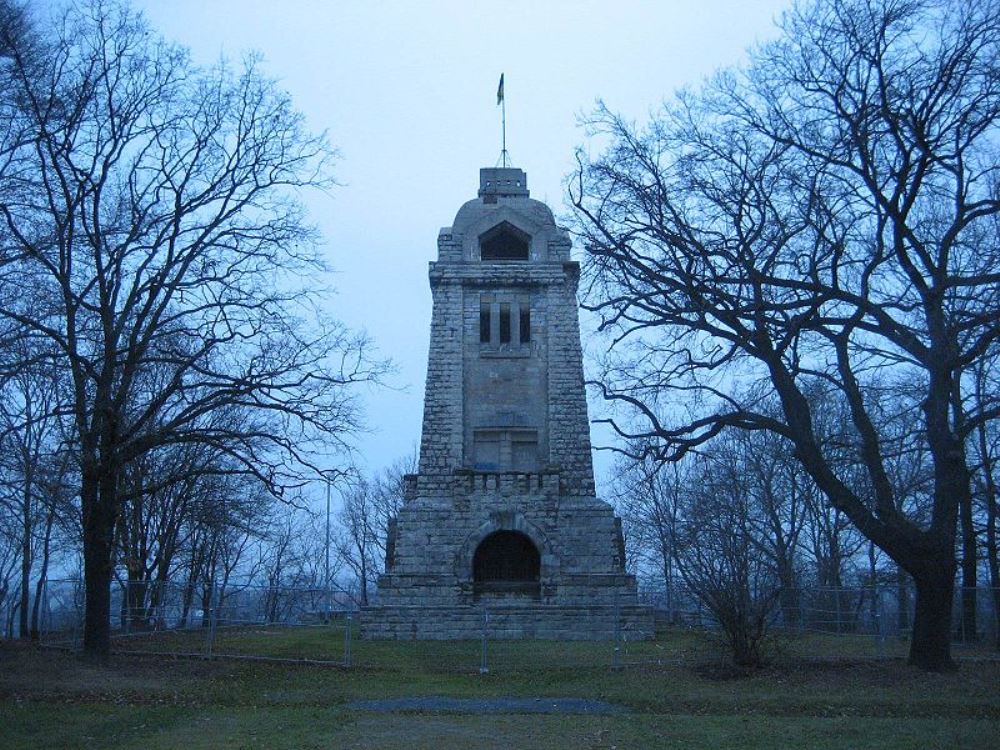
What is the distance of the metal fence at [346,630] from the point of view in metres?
21.5

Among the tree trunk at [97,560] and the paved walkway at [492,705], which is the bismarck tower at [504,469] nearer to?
the tree trunk at [97,560]

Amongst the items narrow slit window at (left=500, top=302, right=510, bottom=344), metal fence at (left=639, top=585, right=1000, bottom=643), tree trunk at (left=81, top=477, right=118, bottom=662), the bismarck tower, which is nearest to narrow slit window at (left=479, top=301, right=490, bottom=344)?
the bismarck tower

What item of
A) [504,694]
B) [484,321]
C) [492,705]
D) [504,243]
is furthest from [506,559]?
[492,705]

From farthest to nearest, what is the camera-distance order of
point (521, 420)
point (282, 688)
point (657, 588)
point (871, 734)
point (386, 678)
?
point (521, 420) < point (657, 588) < point (386, 678) < point (282, 688) < point (871, 734)

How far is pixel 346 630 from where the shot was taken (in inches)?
835

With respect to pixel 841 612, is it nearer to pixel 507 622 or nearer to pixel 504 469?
pixel 507 622

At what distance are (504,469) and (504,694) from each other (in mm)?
15796

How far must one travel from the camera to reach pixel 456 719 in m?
14.2

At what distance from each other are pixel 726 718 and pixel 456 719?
377 centimetres

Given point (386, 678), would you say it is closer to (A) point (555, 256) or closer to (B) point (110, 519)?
(B) point (110, 519)

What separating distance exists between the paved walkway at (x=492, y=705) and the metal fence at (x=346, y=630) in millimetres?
4059

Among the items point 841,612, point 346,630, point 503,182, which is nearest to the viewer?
point 346,630

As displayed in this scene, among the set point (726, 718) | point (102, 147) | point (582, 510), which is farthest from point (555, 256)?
point (726, 718)

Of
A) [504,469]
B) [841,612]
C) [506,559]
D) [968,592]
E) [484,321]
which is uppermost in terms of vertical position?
[484,321]
